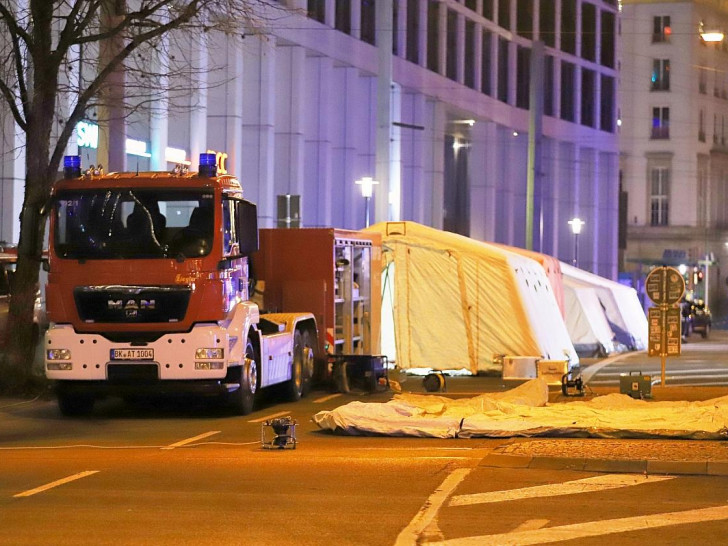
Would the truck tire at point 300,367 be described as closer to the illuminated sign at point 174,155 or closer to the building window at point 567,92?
the illuminated sign at point 174,155

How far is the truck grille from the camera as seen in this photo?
57.6ft

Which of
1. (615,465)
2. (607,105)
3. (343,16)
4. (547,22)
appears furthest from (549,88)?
(615,465)

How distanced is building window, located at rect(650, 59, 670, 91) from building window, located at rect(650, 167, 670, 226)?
19.0 ft

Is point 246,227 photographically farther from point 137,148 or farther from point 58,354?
point 137,148

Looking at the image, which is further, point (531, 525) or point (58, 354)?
point (58, 354)

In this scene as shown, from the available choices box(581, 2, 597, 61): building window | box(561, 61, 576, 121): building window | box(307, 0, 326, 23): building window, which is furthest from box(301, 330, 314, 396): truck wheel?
box(581, 2, 597, 61): building window

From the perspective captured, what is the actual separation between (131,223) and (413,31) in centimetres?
3987

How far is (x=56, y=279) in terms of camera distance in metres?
17.8

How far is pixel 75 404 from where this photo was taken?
62.0 feet

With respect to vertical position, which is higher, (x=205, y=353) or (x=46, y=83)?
(x=46, y=83)

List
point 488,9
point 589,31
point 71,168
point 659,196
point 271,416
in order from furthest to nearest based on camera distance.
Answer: point 659,196 → point 589,31 → point 488,9 → point 271,416 → point 71,168

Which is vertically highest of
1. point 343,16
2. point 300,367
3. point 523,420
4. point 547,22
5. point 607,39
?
point 607,39

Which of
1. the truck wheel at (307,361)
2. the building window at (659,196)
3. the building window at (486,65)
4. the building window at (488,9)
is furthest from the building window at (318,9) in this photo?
the building window at (659,196)

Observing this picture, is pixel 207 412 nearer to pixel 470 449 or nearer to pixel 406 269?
pixel 470 449
